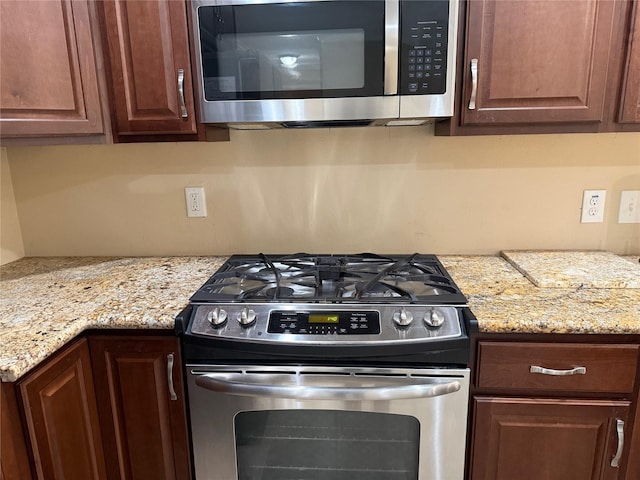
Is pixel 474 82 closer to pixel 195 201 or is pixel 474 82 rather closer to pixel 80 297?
pixel 195 201

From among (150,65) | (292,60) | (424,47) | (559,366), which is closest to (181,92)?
(150,65)

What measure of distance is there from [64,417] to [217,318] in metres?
0.45

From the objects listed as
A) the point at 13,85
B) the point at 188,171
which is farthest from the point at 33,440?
the point at 188,171

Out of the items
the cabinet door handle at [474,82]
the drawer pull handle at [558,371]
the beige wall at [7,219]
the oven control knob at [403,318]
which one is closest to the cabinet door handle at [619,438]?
the drawer pull handle at [558,371]

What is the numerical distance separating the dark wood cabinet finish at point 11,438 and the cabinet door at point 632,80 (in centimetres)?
178

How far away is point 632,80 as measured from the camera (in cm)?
130

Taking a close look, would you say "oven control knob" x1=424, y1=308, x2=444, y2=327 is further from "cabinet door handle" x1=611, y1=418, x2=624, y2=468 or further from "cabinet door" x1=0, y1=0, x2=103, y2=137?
"cabinet door" x1=0, y1=0, x2=103, y2=137

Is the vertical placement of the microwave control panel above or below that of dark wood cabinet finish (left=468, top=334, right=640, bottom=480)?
above

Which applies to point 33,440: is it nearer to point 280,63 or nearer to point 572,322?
point 280,63

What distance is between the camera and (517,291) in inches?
52.7

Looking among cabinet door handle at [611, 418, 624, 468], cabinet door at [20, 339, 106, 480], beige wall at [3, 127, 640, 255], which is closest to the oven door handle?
cabinet door at [20, 339, 106, 480]

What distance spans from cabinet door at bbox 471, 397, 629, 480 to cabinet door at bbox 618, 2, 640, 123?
83cm

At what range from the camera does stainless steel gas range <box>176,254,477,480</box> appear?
1174 millimetres

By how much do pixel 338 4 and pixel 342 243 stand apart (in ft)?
2.83
